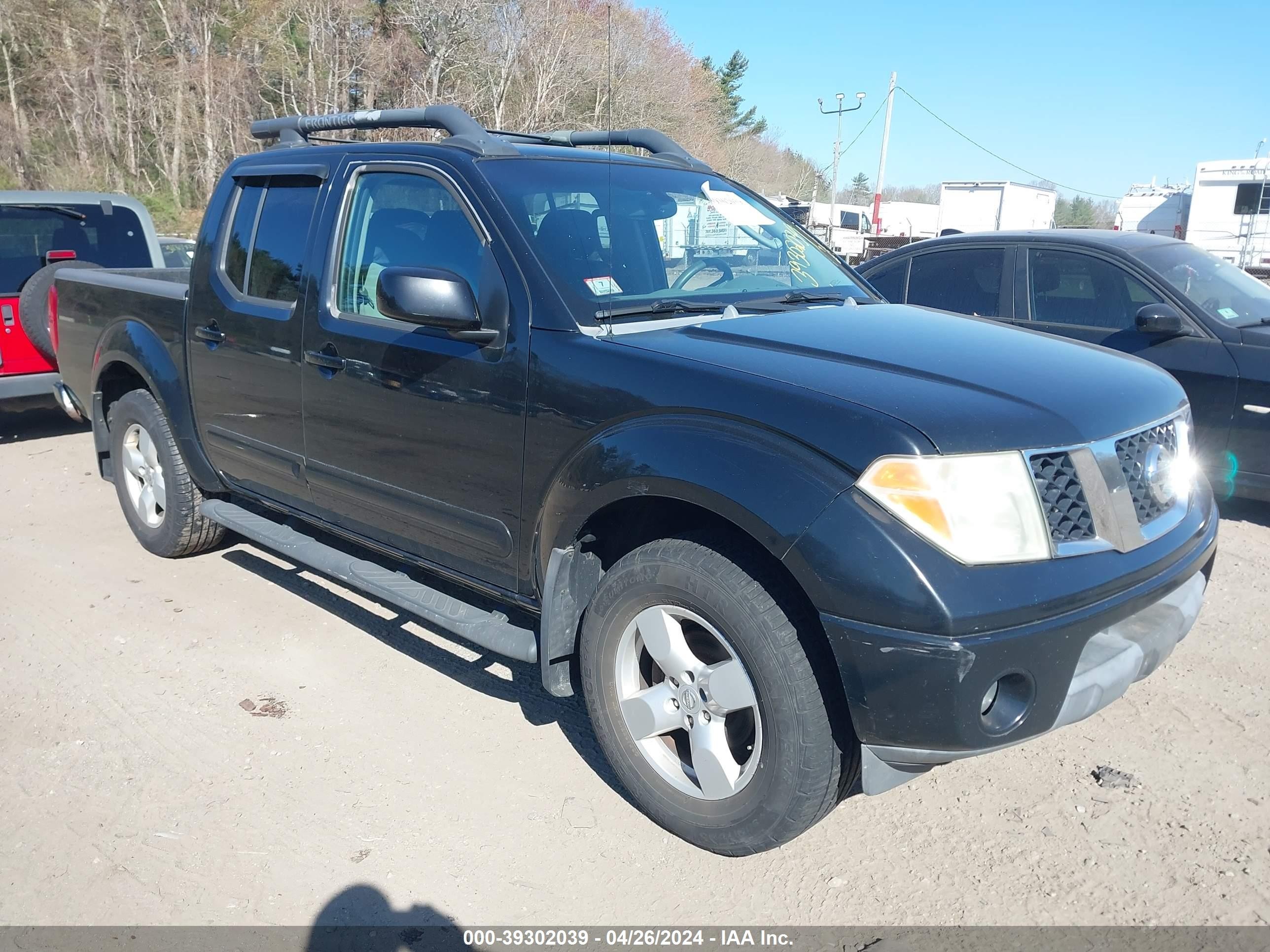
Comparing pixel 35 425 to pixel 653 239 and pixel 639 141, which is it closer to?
pixel 639 141

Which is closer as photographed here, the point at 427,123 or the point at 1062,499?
the point at 1062,499

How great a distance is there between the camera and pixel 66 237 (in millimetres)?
7605

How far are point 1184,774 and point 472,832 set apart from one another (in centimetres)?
231

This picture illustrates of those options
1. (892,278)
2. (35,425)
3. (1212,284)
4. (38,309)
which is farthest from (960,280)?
(35,425)

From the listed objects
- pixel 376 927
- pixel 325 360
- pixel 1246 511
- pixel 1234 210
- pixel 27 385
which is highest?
pixel 1234 210

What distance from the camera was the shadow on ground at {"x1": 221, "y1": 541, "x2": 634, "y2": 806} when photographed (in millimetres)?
3508

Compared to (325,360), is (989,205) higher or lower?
higher

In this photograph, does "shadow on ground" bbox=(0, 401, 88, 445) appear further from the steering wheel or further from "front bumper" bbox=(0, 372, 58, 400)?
Answer: the steering wheel

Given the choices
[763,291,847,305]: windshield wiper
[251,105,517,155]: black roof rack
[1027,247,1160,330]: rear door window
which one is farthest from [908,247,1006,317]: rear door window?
[251,105,517,155]: black roof rack

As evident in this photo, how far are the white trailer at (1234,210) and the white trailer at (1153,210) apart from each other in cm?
462

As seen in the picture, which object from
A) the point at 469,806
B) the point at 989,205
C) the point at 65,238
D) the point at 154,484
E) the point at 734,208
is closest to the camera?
the point at 469,806

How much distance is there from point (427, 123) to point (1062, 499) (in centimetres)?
259

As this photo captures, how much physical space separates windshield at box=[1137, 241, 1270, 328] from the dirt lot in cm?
227

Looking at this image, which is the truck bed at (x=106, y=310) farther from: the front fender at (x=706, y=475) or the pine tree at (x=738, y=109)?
the pine tree at (x=738, y=109)
